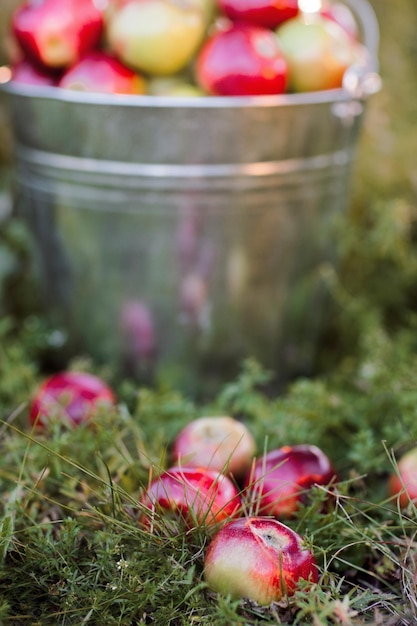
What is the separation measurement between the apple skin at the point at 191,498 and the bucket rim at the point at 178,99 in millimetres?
844

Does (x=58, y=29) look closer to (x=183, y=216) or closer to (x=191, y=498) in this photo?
(x=183, y=216)

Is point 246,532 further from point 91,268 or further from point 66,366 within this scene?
point 66,366

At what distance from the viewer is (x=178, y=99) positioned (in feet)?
5.15

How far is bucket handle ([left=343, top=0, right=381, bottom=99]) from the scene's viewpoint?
173cm

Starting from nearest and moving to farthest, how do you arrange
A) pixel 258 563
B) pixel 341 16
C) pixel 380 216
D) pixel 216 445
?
1. pixel 258 563
2. pixel 216 445
3. pixel 380 216
4. pixel 341 16

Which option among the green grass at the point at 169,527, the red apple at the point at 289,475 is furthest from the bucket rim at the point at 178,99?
the red apple at the point at 289,475

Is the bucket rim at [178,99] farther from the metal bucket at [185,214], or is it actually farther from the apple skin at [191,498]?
the apple skin at [191,498]

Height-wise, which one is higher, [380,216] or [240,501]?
[240,501]

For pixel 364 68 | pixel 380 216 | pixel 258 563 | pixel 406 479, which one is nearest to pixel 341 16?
pixel 364 68

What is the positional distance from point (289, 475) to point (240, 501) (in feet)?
0.33

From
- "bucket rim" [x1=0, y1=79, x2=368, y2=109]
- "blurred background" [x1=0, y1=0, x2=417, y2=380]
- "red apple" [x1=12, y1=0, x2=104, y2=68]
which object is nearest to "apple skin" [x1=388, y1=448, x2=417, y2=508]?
"blurred background" [x1=0, y1=0, x2=417, y2=380]

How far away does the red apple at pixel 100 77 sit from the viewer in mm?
1648

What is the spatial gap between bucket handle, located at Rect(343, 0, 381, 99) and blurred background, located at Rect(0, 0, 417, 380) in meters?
0.31

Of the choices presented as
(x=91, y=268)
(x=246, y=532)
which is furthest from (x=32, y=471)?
(x=91, y=268)
